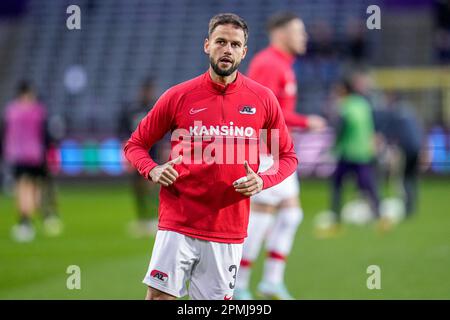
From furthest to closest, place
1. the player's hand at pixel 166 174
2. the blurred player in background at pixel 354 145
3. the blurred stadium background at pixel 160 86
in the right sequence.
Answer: the blurred player in background at pixel 354 145
the blurred stadium background at pixel 160 86
the player's hand at pixel 166 174

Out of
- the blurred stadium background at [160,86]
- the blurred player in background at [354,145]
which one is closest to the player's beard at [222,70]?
the blurred stadium background at [160,86]

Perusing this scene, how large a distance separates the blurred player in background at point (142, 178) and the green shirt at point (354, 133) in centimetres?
319

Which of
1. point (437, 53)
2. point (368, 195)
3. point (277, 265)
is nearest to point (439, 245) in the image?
point (368, 195)

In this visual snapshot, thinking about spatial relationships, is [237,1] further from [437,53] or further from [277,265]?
[277,265]

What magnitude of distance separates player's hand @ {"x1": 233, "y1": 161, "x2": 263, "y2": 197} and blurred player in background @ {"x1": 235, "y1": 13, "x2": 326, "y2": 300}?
133 inches

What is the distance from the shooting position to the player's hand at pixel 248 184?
20.8 feet

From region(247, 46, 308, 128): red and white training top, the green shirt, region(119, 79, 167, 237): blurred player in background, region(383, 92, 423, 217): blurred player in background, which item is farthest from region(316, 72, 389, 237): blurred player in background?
region(247, 46, 308, 128): red and white training top

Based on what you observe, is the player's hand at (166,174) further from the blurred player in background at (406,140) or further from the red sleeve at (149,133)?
the blurred player in background at (406,140)

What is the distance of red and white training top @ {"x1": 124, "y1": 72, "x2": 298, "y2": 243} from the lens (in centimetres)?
657

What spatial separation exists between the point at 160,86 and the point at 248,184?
24645 mm

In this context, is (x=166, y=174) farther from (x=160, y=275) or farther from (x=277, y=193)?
(x=277, y=193)

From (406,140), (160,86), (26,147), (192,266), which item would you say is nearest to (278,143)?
(192,266)

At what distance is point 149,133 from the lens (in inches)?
263

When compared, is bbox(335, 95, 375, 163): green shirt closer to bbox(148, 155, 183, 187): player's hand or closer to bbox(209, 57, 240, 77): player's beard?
bbox(209, 57, 240, 77): player's beard
